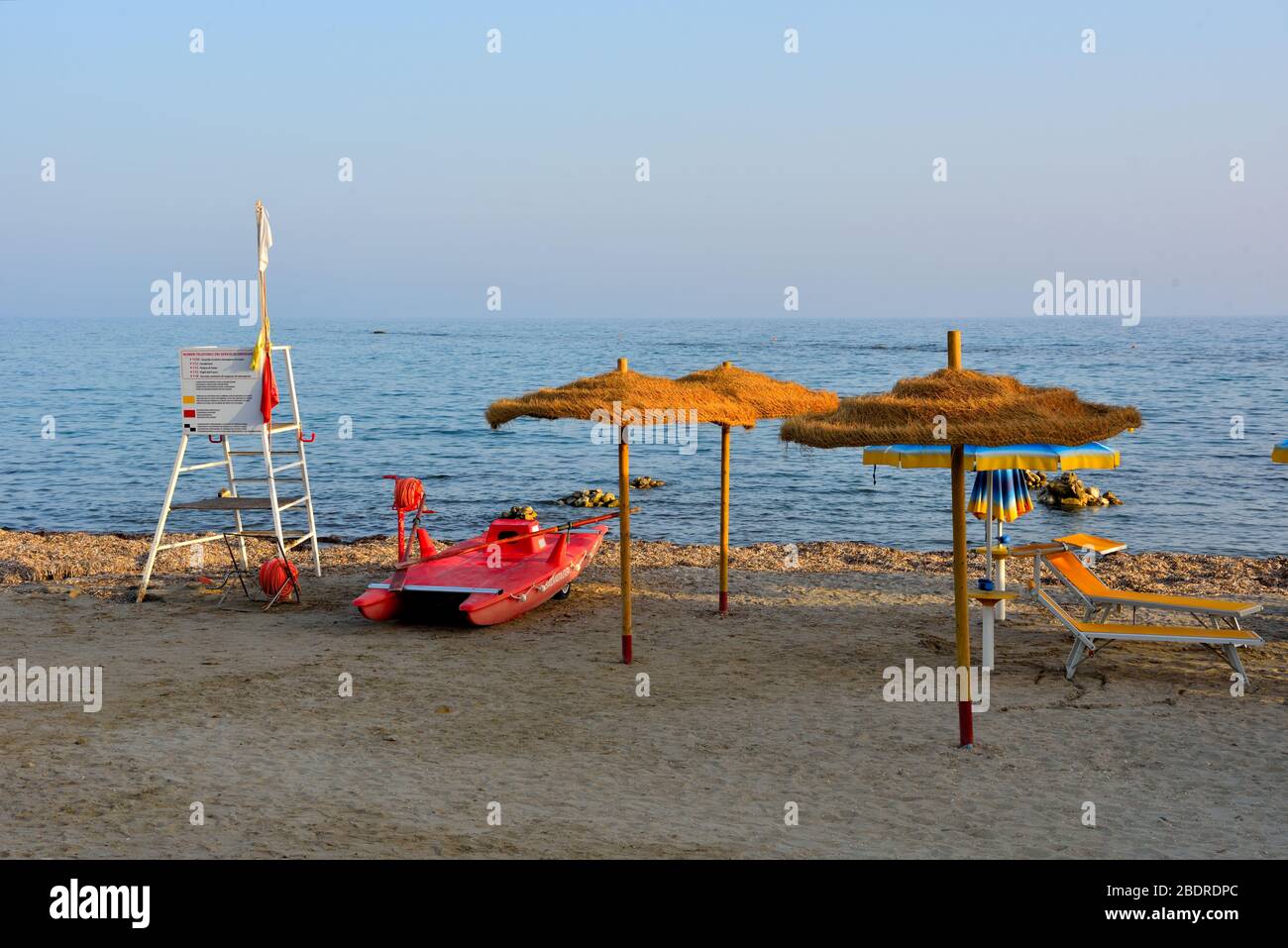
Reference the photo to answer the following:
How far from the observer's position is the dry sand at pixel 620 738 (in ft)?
20.6

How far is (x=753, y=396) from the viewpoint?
11.4 m

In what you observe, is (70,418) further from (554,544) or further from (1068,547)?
(1068,547)

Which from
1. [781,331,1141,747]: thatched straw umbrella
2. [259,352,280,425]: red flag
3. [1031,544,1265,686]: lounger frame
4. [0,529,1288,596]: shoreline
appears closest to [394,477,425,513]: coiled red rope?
[259,352,280,425]: red flag

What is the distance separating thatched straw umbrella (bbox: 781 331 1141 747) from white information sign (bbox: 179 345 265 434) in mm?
7244

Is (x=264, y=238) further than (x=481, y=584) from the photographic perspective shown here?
Yes

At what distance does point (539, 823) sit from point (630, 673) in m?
3.56

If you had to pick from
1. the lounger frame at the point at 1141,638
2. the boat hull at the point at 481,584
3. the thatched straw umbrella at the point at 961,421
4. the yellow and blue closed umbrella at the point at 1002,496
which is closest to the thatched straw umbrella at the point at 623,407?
the boat hull at the point at 481,584

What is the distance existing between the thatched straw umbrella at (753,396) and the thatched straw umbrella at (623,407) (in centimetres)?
54

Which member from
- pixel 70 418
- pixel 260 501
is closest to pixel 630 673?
pixel 260 501

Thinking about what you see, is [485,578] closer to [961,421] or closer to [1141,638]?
[961,421]

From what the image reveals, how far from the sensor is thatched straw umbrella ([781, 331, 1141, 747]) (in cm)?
734

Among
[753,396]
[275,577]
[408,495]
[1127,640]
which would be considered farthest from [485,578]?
[1127,640]

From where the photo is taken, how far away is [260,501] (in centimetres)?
1272

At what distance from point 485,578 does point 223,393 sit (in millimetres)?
3794
